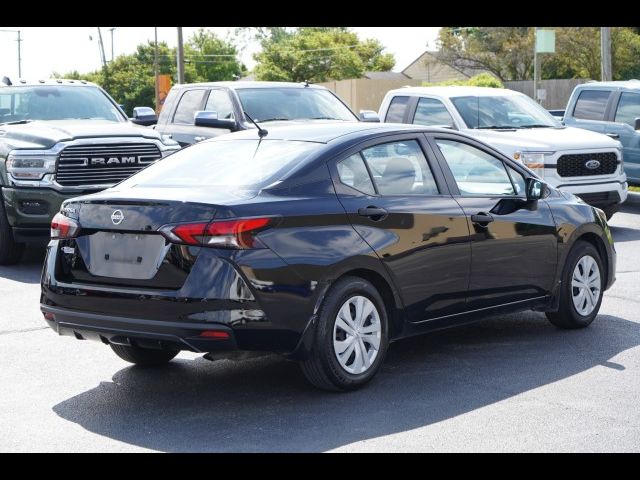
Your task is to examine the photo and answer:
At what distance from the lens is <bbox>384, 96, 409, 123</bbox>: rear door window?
16547mm

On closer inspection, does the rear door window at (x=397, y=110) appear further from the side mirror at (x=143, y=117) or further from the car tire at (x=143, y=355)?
the car tire at (x=143, y=355)

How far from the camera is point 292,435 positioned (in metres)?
6.04

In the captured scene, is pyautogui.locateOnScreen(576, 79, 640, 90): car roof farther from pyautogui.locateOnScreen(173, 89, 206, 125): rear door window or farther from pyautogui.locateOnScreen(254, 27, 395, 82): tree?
pyautogui.locateOnScreen(254, 27, 395, 82): tree

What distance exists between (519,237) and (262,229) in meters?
2.36

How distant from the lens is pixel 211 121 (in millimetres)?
14477

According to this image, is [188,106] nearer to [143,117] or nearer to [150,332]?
[143,117]

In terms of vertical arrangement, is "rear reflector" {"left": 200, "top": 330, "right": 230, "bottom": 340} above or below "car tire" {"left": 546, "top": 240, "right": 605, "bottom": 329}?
above

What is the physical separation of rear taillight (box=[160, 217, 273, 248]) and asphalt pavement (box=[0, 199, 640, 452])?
0.96m

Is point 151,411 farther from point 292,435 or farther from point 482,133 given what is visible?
point 482,133

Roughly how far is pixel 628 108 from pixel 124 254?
1295 centimetres

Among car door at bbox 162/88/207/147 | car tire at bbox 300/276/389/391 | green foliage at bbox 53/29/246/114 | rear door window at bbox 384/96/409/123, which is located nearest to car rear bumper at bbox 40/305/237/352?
car tire at bbox 300/276/389/391

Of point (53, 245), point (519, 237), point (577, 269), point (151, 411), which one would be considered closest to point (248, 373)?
point (151, 411)

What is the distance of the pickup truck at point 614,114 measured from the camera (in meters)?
17.7

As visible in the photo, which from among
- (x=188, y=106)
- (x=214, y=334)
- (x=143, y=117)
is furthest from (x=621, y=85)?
(x=214, y=334)
